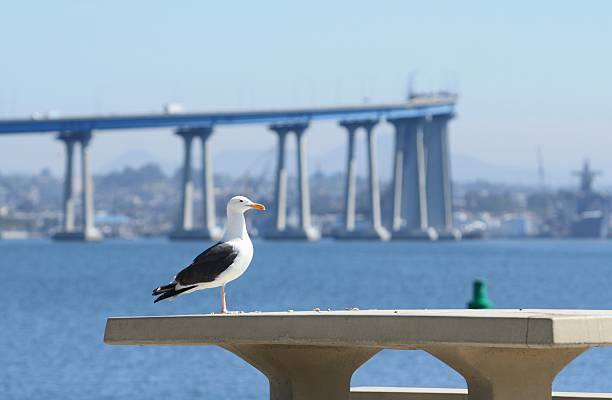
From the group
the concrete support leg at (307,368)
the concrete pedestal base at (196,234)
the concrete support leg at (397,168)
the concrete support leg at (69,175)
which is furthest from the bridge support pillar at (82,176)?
the concrete support leg at (307,368)

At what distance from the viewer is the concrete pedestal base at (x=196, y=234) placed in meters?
152

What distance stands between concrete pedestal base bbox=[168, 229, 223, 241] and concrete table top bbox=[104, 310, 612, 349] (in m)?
141

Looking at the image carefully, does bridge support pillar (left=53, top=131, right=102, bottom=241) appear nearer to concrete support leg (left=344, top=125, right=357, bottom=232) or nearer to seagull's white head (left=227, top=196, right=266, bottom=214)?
concrete support leg (left=344, top=125, right=357, bottom=232)

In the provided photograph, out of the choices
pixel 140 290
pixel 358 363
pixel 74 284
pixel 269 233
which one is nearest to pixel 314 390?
pixel 358 363

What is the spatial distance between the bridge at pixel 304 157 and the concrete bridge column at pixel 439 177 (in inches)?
3.5

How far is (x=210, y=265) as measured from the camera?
10.9 meters

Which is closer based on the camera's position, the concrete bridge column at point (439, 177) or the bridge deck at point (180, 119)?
the bridge deck at point (180, 119)

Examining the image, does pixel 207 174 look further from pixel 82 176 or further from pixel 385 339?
pixel 385 339

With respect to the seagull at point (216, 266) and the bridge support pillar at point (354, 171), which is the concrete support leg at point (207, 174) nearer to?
the bridge support pillar at point (354, 171)

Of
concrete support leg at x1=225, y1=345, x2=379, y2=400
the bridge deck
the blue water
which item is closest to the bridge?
the bridge deck

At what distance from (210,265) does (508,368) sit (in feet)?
6.45

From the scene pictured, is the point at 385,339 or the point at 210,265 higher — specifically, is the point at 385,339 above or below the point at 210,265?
below

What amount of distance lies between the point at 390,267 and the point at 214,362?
214 feet

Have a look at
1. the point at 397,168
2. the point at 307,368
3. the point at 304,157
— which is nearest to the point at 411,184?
the point at 397,168
